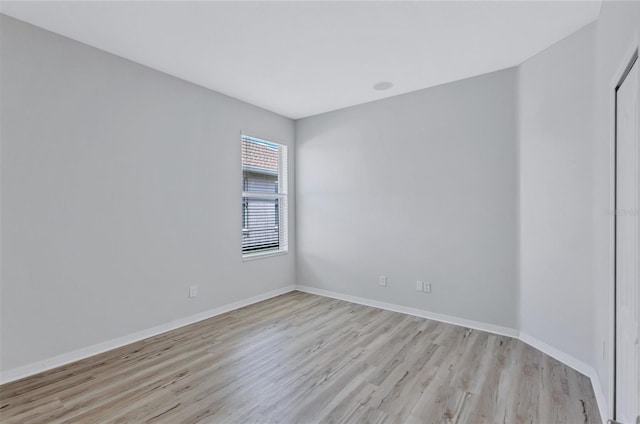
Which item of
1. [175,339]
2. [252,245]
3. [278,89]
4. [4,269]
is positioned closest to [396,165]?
[278,89]

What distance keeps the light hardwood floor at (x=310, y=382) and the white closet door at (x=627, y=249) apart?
499 mm

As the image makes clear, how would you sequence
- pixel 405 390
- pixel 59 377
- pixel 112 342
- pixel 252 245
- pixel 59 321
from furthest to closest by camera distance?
pixel 252 245 → pixel 112 342 → pixel 59 321 → pixel 59 377 → pixel 405 390

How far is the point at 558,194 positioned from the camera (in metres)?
2.59

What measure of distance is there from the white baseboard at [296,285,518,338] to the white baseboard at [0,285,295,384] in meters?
1.04

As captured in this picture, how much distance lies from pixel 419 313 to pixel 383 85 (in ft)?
9.02

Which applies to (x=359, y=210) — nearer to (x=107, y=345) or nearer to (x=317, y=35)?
(x=317, y=35)

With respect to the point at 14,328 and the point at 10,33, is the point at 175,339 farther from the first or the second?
the point at 10,33

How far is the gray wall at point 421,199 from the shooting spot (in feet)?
10.3

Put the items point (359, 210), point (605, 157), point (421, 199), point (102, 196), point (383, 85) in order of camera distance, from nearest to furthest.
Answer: point (605, 157) → point (102, 196) → point (383, 85) → point (421, 199) → point (359, 210)

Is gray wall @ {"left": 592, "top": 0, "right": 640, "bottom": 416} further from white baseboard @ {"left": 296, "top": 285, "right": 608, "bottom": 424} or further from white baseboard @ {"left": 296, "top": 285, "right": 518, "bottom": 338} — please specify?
white baseboard @ {"left": 296, "top": 285, "right": 518, "bottom": 338}

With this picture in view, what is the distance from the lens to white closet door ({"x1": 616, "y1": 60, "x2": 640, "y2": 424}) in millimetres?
1407

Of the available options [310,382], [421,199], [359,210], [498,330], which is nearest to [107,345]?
[310,382]

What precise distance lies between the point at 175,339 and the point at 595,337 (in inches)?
142

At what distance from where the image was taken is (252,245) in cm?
431
